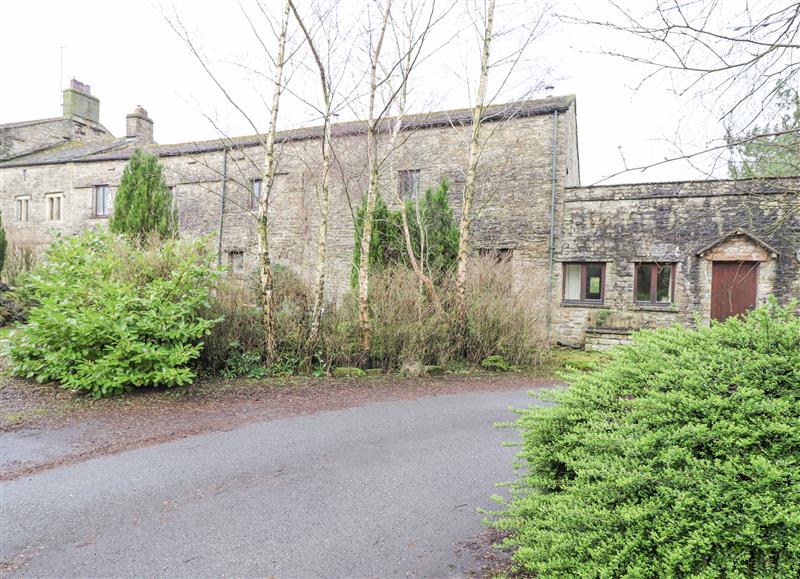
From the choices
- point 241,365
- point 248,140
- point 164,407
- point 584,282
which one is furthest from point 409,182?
point 164,407

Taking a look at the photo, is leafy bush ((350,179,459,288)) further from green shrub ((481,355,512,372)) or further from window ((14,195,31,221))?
window ((14,195,31,221))

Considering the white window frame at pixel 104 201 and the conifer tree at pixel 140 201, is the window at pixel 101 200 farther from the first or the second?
the conifer tree at pixel 140 201

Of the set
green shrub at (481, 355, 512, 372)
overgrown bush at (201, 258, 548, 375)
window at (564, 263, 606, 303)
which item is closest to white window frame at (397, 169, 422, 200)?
window at (564, 263, 606, 303)

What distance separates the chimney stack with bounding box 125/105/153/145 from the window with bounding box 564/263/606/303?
22239 mm

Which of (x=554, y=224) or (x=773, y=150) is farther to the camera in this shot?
(x=554, y=224)

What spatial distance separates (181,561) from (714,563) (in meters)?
3.27

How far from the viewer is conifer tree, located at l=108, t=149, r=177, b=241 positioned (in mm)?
17906

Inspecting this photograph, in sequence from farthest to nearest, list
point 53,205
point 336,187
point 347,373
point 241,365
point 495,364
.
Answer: point 53,205 → point 336,187 → point 495,364 → point 347,373 → point 241,365

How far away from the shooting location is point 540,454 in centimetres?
308

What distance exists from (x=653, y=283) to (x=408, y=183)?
30.6 ft

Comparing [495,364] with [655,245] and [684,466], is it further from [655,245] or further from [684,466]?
[684,466]

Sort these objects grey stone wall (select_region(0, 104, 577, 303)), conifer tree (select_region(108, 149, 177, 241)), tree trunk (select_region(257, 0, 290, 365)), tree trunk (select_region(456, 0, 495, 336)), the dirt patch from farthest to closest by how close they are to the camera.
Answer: conifer tree (select_region(108, 149, 177, 241)) → grey stone wall (select_region(0, 104, 577, 303)) → tree trunk (select_region(456, 0, 495, 336)) → tree trunk (select_region(257, 0, 290, 365)) → the dirt patch

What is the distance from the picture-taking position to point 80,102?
1108 inches

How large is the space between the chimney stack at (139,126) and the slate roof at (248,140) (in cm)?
46
